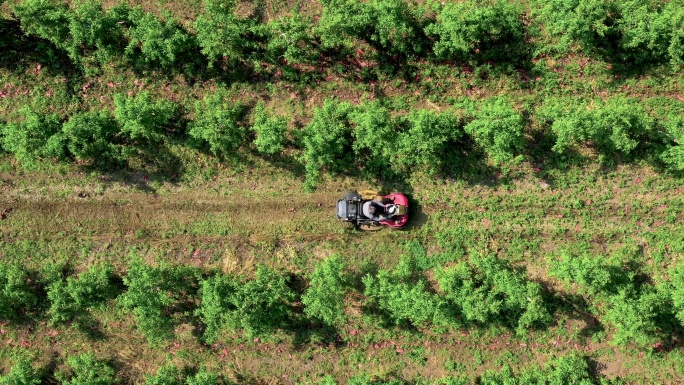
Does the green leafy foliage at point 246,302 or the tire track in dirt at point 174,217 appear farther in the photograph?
the tire track in dirt at point 174,217

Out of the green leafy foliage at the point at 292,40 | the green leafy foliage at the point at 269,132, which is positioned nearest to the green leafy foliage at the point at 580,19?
the green leafy foliage at the point at 292,40

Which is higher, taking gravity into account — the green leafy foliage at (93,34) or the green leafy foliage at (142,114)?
the green leafy foliage at (93,34)

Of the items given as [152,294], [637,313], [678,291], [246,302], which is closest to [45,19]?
[152,294]

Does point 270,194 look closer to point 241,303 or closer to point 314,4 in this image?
point 241,303

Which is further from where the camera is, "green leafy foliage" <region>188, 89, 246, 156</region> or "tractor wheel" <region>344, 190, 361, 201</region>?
"tractor wheel" <region>344, 190, 361, 201</region>

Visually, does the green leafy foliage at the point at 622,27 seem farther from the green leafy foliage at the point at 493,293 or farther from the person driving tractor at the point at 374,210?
the person driving tractor at the point at 374,210

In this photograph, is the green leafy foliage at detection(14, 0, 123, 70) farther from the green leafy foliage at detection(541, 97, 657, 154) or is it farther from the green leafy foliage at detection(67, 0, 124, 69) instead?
the green leafy foliage at detection(541, 97, 657, 154)

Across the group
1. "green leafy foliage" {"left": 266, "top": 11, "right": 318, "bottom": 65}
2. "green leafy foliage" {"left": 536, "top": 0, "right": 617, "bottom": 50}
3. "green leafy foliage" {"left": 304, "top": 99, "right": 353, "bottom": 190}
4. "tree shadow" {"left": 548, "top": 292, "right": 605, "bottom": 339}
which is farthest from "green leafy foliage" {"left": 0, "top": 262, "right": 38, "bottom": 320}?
"green leafy foliage" {"left": 536, "top": 0, "right": 617, "bottom": 50}
